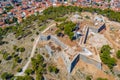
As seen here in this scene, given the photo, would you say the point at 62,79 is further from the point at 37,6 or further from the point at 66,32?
the point at 37,6

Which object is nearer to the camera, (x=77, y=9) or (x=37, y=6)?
(x=77, y=9)

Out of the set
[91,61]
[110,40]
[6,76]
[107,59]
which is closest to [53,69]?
[91,61]

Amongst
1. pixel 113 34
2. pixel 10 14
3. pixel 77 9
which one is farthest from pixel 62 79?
pixel 10 14

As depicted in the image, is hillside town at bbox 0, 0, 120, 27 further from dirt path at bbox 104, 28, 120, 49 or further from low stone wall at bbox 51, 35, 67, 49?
low stone wall at bbox 51, 35, 67, 49

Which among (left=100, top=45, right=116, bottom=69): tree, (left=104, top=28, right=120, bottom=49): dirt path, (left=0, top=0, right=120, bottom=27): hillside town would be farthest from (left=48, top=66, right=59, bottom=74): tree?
(left=0, top=0, right=120, bottom=27): hillside town

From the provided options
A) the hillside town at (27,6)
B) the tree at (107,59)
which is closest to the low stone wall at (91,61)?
the tree at (107,59)

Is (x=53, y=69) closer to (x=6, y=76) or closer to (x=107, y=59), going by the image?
(x=6, y=76)

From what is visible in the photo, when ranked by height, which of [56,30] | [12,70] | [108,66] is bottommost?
[12,70]

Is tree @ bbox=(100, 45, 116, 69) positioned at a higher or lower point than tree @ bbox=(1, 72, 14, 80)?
higher
